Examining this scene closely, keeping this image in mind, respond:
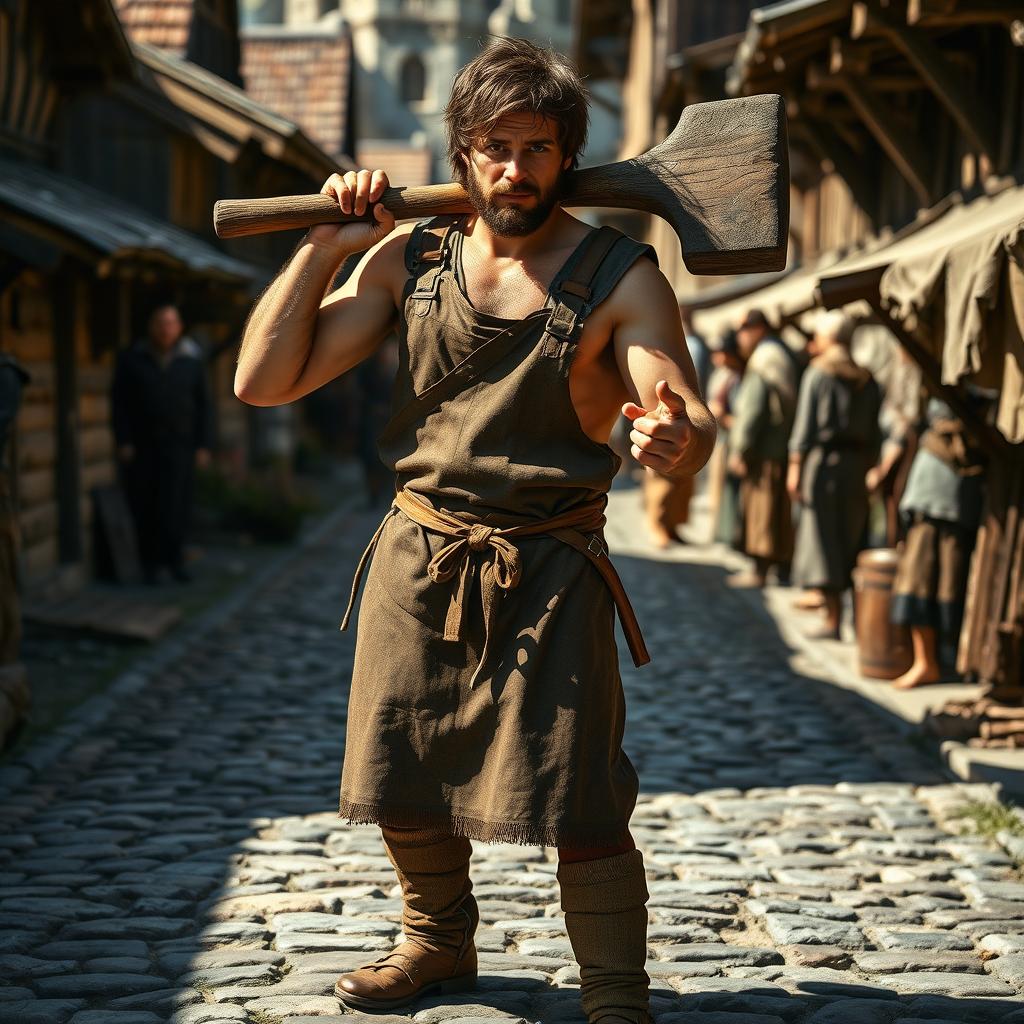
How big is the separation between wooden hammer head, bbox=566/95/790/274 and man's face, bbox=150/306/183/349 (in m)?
9.11

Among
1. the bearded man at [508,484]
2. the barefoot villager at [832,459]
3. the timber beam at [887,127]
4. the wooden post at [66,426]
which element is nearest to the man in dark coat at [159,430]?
the wooden post at [66,426]

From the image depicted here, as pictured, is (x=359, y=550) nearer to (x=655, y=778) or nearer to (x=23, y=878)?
(x=655, y=778)

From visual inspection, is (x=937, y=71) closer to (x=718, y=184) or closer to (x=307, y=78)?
(x=718, y=184)

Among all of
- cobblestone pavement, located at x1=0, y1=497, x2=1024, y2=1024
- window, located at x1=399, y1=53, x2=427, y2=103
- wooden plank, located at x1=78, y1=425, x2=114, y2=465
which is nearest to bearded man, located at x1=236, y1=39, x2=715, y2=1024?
cobblestone pavement, located at x1=0, y1=497, x2=1024, y2=1024

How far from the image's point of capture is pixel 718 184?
375 centimetres

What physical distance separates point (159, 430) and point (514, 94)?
31.3ft

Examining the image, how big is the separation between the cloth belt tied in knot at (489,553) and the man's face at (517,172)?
635 millimetres

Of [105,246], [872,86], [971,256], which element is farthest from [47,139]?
[971,256]

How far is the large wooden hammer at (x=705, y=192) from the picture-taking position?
3703mm

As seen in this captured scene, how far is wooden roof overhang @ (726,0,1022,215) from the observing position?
985 centimetres

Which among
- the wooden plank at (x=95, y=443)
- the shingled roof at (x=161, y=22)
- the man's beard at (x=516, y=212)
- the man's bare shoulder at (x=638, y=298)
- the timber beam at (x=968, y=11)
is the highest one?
the shingled roof at (x=161, y=22)

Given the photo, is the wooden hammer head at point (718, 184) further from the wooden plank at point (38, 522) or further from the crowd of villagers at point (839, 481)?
the wooden plank at point (38, 522)

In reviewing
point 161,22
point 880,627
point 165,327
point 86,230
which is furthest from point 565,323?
point 161,22

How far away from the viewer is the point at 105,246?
9.67m
